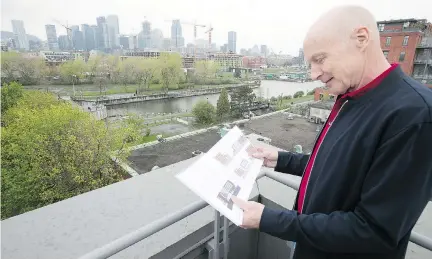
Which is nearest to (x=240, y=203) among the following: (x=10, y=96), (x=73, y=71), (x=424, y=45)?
(x=424, y=45)

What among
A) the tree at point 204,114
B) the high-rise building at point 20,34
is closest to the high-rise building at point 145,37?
the high-rise building at point 20,34

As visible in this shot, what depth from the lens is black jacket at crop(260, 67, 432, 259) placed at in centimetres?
43

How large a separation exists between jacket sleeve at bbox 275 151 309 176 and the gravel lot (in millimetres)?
7793

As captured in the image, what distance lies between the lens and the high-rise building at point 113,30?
69.0 meters

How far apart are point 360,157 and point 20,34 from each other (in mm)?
71172

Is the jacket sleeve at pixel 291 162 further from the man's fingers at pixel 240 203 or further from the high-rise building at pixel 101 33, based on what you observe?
the high-rise building at pixel 101 33

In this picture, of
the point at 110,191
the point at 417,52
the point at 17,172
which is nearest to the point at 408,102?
the point at 110,191

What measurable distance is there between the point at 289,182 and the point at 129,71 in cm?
2849

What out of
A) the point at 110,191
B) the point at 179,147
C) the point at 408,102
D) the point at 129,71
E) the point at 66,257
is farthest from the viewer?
the point at 129,71

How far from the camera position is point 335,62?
1.82 ft

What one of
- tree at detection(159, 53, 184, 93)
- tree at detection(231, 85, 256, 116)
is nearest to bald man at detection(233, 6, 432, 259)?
tree at detection(231, 85, 256, 116)

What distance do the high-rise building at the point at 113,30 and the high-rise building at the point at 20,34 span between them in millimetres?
19214

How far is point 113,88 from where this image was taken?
27.1 m

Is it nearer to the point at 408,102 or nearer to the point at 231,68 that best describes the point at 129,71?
the point at 231,68
